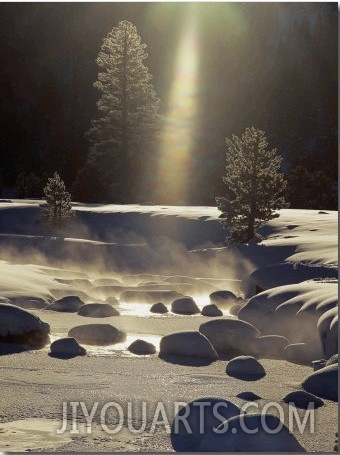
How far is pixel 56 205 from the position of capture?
26.3m

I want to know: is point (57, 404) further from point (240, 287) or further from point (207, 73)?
point (207, 73)

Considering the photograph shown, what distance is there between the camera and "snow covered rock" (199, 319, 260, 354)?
10.5m

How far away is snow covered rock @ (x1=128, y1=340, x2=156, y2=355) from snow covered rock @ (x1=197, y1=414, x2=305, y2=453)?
14.0 feet

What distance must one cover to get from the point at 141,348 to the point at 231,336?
1212 mm

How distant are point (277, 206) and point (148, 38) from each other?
50475 millimetres

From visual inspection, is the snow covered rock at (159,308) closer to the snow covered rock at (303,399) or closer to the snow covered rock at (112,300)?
the snow covered rock at (112,300)

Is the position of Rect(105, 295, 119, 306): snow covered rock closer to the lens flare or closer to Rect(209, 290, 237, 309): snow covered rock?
Rect(209, 290, 237, 309): snow covered rock

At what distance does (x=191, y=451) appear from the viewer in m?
5.97

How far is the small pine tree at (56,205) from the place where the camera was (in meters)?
26.3

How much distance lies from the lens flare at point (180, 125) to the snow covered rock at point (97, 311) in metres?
31.9

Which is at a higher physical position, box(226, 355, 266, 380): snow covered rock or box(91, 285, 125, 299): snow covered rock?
box(226, 355, 266, 380): snow covered rock

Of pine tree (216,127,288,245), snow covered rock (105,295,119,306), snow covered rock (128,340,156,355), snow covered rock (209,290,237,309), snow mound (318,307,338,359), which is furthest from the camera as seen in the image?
pine tree (216,127,288,245)

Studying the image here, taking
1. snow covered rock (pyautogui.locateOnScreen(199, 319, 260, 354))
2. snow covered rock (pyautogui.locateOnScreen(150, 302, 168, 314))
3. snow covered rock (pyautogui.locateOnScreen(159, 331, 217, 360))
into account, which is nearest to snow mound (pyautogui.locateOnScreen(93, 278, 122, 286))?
snow covered rock (pyautogui.locateOnScreen(150, 302, 168, 314))

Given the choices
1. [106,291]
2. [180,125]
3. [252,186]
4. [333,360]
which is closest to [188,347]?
[333,360]
